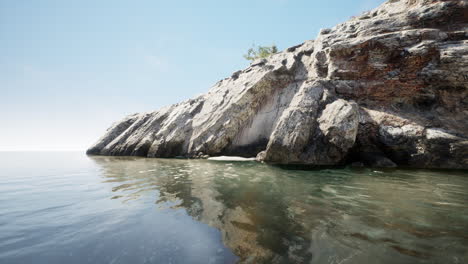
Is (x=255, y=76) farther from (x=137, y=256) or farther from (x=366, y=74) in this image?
(x=137, y=256)

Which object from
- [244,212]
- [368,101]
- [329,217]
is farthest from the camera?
[368,101]

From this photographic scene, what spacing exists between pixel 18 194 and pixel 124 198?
377 cm

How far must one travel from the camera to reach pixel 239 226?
3.17 m

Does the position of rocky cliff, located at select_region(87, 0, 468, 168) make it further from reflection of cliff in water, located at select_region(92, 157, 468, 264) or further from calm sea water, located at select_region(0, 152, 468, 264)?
calm sea water, located at select_region(0, 152, 468, 264)

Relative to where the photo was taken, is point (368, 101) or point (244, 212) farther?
point (368, 101)

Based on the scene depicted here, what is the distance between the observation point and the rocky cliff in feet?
35.9

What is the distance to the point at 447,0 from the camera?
1262cm

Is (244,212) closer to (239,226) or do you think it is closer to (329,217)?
(239,226)

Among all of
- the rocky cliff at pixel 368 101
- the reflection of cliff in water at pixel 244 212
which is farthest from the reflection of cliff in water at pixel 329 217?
the rocky cliff at pixel 368 101

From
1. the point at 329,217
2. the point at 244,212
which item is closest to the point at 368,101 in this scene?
the point at 329,217

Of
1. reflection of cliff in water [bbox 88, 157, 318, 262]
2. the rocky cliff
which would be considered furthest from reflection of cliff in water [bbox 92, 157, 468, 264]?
the rocky cliff

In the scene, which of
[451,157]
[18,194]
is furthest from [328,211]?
[451,157]

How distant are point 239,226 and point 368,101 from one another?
14.2 meters

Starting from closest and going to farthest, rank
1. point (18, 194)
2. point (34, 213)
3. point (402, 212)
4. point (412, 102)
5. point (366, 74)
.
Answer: point (402, 212) → point (34, 213) → point (18, 194) → point (412, 102) → point (366, 74)
